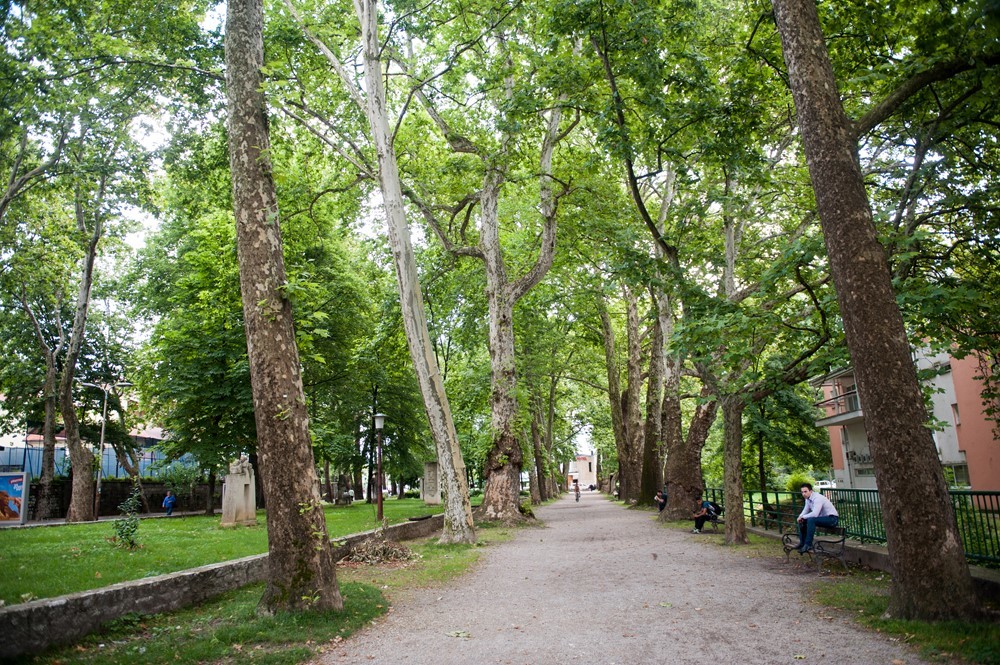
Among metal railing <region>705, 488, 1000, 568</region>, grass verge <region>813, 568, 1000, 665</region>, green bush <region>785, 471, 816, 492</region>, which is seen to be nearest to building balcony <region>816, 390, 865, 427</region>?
green bush <region>785, 471, 816, 492</region>

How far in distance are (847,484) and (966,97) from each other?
31.6 meters

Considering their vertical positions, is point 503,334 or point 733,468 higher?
point 503,334

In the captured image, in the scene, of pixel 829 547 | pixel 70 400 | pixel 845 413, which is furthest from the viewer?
pixel 845 413

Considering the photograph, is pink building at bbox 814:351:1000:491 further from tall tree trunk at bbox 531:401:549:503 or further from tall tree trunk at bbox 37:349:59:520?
tall tree trunk at bbox 37:349:59:520

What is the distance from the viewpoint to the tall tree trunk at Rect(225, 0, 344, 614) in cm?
706

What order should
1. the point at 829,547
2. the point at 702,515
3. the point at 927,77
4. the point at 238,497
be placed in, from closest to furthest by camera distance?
the point at 927,77
the point at 829,547
the point at 702,515
the point at 238,497

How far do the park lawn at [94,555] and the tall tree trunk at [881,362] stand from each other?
8.43 meters

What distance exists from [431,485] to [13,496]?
23.1 m

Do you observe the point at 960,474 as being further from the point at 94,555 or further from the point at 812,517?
the point at 94,555

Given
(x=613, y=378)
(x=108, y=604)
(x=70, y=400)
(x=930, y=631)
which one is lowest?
(x=930, y=631)

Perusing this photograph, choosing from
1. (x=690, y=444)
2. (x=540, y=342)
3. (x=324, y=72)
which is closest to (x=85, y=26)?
(x=324, y=72)

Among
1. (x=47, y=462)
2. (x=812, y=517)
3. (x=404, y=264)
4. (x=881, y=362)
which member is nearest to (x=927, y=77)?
(x=881, y=362)

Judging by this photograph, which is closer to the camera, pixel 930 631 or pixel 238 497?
pixel 930 631

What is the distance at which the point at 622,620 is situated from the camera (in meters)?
7.01
